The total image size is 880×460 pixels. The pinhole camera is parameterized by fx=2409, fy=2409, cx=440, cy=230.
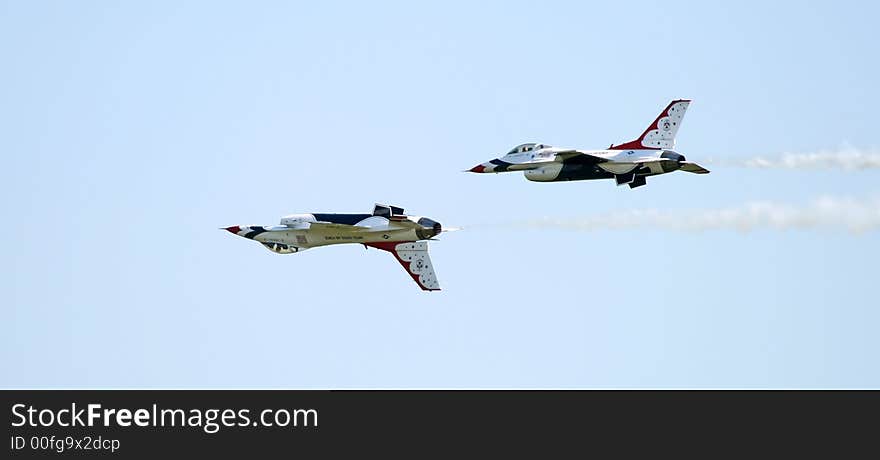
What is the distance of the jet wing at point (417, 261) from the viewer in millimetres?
105000

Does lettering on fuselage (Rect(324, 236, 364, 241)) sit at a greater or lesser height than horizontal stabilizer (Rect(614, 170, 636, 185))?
lesser

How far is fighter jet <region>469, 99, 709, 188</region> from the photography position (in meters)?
103

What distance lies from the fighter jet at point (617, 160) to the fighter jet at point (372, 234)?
16.1ft

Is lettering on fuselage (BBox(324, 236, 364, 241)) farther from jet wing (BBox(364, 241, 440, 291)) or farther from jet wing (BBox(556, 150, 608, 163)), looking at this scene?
jet wing (BBox(556, 150, 608, 163))

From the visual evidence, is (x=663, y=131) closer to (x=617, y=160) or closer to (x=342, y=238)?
(x=617, y=160)

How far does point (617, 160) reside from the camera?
339 feet

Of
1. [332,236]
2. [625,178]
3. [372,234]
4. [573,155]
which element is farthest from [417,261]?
[625,178]

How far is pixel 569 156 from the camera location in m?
104

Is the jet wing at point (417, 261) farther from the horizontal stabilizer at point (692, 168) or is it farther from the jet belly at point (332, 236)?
the horizontal stabilizer at point (692, 168)

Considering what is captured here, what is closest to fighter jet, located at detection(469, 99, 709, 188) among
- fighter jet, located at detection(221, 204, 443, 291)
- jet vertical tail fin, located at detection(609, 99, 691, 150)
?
jet vertical tail fin, located at detection(609, 99, 691, 150)

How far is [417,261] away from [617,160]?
982 centimetres

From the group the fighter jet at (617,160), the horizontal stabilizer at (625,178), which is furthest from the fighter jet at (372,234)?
the horizontal stabilizer at (625,178)
